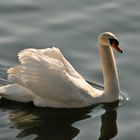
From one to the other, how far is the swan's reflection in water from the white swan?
0.11 meters

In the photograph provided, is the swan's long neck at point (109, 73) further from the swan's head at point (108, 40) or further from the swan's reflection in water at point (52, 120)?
the swan's reflection in water at point (52, 120)

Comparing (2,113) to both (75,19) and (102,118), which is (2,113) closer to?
(102,118)

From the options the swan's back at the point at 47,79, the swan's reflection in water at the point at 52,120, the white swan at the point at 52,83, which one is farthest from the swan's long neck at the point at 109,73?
the swan's back at the point at 47,79

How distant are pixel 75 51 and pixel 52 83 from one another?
215cm

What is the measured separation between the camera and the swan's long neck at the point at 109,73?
429 inches

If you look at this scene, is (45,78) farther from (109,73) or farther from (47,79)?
(109,73)

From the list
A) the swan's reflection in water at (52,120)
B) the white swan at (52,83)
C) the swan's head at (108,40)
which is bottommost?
the swan's reflection in water at (52,120)

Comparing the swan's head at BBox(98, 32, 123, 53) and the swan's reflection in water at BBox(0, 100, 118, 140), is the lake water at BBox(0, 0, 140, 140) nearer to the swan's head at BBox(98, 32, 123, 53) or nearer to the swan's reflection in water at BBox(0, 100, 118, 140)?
the swan's reflection in water at BBox(0, 100, 118, 140)

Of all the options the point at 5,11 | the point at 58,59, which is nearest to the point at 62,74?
the point at 58,59

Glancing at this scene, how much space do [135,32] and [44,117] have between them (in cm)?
360

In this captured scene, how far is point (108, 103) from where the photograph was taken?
10.9m

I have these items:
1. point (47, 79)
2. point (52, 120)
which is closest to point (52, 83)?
point (47, 79)

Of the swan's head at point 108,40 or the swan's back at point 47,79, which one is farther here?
the swan's head at point 108,40

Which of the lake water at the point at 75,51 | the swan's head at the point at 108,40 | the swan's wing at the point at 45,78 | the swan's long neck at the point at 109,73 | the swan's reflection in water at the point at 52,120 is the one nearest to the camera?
the swan's reflection in water at the point at 52,120
